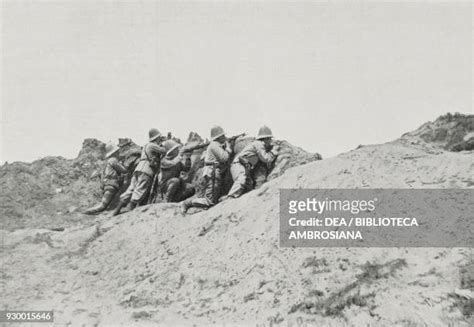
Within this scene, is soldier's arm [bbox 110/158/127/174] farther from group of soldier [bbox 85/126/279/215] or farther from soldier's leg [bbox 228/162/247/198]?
soldier's leg [bbox 228/162/247/198]

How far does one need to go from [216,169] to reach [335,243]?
363cm

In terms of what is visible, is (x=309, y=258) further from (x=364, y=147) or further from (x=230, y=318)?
(x=364, y=147)

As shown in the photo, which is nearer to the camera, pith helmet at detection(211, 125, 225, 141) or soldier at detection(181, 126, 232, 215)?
soldier at detection(181, 126, 232, 215)

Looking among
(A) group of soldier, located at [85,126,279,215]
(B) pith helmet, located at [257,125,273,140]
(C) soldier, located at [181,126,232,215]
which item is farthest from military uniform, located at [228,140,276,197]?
(C) soldier, located at [181,126,232,215]

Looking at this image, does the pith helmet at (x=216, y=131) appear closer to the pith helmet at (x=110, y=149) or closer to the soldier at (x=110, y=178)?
the soldier at (x=110, y=178)

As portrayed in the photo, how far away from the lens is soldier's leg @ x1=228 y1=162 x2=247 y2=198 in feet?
39.3

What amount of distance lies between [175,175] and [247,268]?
3.93 m

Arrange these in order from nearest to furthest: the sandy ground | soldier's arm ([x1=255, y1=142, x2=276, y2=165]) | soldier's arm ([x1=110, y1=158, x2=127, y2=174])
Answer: the sandy ground < soldier's arm ([x1=255, y1=142, x2=276, y2=165]) < soldier's arm ([x1=110, y1=158, x2=127, y2=174])

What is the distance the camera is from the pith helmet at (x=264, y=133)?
40.8ft

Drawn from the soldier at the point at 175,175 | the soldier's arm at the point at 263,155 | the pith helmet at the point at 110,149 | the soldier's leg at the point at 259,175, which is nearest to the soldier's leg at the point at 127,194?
the soldier at the point at 175,175

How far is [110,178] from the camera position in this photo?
1366 centimetres

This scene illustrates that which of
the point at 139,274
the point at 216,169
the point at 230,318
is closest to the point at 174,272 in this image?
the point at 139,274

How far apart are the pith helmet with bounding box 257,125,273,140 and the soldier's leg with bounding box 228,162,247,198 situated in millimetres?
773

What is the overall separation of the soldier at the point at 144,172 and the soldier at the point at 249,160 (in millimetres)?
1904
